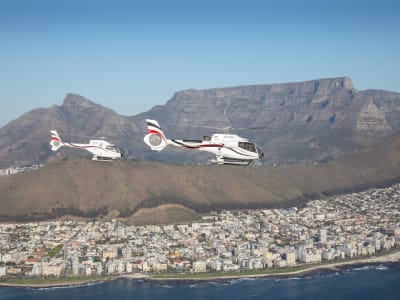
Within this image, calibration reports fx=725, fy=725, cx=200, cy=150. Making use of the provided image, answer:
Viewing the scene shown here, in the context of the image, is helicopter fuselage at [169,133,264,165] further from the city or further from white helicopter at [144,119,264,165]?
the city

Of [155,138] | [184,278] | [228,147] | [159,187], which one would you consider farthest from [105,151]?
[159,187]

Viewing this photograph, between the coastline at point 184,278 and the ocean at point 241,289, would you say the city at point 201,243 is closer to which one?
the coastline at point 184,278

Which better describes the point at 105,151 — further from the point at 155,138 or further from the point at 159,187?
the point at 159,187

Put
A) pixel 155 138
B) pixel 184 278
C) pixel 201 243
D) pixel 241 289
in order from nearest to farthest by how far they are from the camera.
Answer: pixel 155 138
pixel 241 289
pixel 184 278
pixel 201 243

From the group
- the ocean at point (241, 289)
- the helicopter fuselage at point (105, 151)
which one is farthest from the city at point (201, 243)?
the helicopter fuselage at point (105, 151)

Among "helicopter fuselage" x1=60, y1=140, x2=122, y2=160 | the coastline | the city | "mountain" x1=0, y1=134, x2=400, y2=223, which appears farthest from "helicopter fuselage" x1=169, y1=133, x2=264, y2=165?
"mountain" x1=0, y1=134, x2=400, y2=223

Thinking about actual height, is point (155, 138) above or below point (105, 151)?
below
